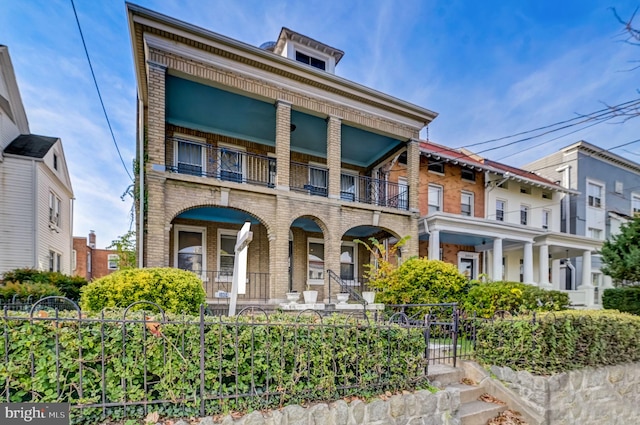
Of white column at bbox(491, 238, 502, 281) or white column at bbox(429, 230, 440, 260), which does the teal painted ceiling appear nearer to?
white column at bbox(429, 230, 440, 260)

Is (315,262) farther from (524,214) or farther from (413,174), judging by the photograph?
(524,214)

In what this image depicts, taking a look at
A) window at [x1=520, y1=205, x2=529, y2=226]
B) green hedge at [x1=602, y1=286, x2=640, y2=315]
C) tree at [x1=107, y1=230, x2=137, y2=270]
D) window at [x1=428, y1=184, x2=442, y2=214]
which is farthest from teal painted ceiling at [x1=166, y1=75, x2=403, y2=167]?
green hedge at [x1=602, y1=286, x2=640, y2=315]

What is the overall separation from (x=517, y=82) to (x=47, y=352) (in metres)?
13.8

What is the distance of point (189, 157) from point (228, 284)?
4499mm

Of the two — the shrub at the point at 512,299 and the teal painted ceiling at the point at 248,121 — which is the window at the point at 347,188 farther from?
the shrub at the point at 512,299

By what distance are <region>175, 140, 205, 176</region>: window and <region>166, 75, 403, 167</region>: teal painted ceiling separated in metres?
0.69

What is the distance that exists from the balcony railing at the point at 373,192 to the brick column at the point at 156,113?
649cm

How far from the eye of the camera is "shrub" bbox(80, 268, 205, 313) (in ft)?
16.8

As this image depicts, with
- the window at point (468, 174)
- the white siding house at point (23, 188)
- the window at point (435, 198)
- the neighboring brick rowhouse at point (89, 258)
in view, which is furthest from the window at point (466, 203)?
the neighboring brick rowhouse at point (89, 258)

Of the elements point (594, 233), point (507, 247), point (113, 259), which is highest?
point (594, 233)

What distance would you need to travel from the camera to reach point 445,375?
507 centimetres

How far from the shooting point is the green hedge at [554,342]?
5012 mm

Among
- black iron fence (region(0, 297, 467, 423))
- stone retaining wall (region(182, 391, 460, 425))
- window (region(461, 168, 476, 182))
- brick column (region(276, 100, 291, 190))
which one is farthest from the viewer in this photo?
window (region(461, 168, 476, 182))

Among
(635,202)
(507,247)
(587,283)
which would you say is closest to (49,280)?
(507,247)
